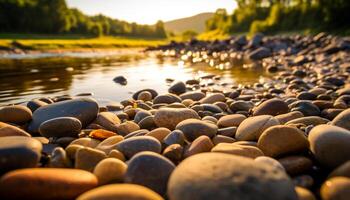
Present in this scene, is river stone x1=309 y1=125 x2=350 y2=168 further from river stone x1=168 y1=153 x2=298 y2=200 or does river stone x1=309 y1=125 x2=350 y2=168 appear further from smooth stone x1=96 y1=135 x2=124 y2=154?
smooth stone x1=96 y1=135 x2=124 y2=154

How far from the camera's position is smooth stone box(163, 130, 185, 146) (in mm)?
3243

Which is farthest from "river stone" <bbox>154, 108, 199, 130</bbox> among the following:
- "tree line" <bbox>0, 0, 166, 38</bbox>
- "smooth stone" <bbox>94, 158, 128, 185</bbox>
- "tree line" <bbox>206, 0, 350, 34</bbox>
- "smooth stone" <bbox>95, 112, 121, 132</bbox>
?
"tree line" <bbox>0, 0, 166, 38</bbox>

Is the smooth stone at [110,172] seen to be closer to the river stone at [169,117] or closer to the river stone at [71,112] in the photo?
the river stone at [169,117]

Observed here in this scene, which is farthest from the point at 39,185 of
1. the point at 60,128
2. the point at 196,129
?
the point at 196,129

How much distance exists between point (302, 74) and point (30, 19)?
56685mm

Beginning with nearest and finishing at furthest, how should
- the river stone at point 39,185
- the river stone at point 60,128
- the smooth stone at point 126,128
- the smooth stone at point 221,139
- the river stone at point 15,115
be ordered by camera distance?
the river stone at point 39,185
the smooth stone at point 221,139
the river stone at point 60,128
the smooth stone at point 126,128
the river stone at point 15,115

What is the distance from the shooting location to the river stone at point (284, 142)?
2.85 meters

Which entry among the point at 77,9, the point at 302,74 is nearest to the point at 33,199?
the point at 302,74

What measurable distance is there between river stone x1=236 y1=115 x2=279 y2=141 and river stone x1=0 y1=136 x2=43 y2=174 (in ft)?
6.40

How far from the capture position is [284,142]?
2.85 metres

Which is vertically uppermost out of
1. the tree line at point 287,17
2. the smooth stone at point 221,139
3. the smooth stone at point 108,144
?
the tree line at point 287,17

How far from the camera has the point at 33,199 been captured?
2.12 m

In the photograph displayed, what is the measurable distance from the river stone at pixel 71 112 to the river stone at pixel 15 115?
0.35 ft

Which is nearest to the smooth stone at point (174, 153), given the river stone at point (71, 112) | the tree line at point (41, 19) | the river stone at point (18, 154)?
the river stone at point (18, 154)
